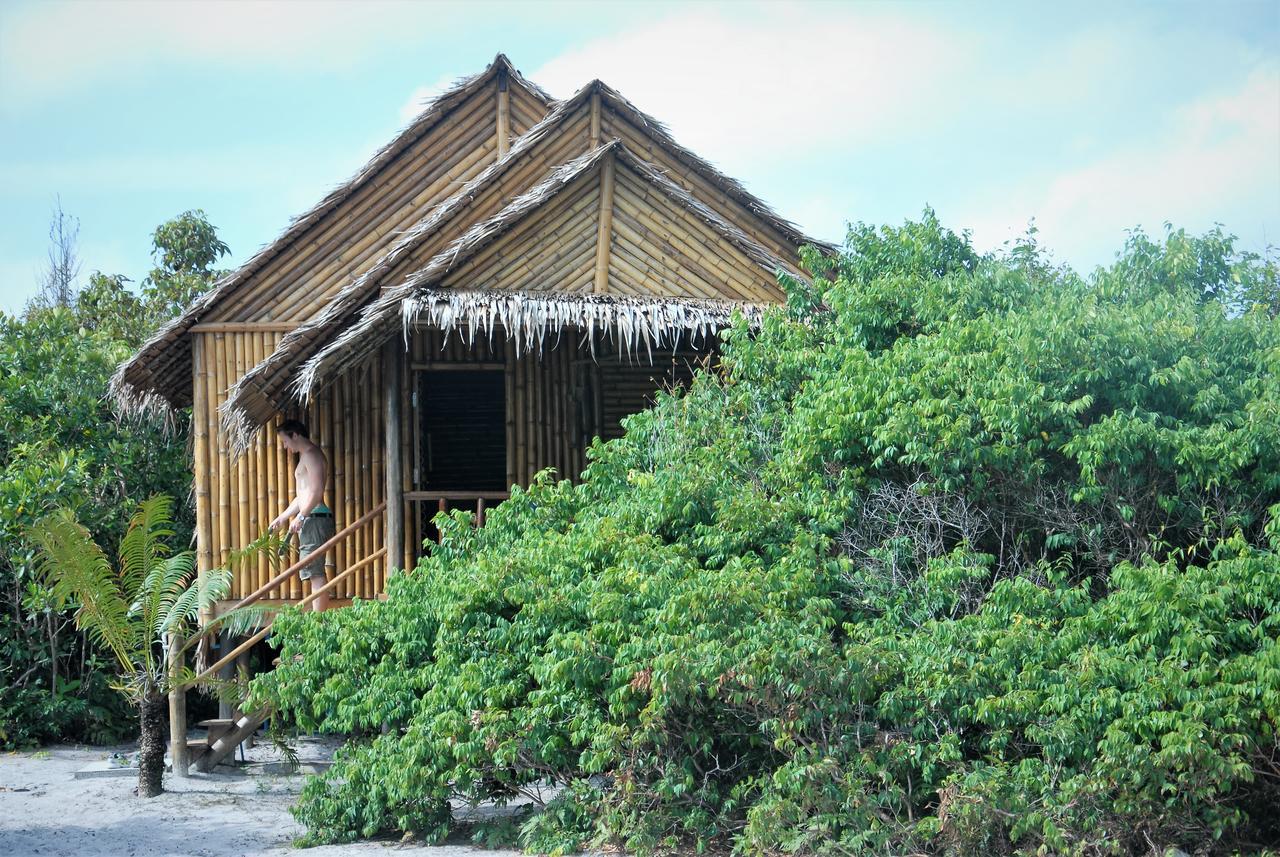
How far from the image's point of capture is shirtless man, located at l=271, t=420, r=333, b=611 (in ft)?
34.1

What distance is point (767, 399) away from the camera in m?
9.31

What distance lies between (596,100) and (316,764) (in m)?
6.34

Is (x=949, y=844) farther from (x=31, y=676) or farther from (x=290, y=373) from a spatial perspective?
(x=31, y=676)

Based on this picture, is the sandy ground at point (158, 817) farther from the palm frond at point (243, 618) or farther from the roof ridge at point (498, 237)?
the roof ridge at point (498, 237)

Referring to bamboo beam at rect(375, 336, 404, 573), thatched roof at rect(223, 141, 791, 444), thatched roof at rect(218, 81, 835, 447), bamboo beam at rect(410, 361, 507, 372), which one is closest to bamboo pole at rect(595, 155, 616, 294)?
thatched roof at rect(223, 141, 791, 444)

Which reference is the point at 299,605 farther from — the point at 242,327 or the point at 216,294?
the point at 216,294

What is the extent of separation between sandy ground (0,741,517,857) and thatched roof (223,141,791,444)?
277 cm

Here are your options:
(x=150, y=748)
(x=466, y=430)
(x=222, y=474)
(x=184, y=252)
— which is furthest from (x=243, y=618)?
(x=184, y=252)

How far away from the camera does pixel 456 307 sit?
945cm

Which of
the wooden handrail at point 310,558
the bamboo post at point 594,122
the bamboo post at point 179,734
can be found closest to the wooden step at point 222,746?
the bamboo post at point 179,734

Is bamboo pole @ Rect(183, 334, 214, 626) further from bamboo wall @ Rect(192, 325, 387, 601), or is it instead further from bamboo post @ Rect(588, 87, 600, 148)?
bamboo post @ Rect(588, 87, 600, 148)

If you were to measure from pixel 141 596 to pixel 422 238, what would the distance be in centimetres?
357

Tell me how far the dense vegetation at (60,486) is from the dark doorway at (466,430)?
2737 millimetres

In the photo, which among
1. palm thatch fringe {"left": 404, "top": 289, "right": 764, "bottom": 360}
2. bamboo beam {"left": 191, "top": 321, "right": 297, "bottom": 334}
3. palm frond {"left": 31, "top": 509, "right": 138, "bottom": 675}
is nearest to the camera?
palm thatch fringe {"left": 404, "top": 289, "right": 764, "bottom": 360}
